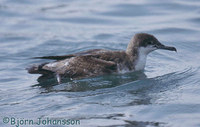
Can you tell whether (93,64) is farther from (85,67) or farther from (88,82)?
(88,82)

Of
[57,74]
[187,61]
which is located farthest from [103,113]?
[187,61]

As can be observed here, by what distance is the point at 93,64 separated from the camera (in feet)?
31.4

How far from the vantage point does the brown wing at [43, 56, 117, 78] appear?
376 inches

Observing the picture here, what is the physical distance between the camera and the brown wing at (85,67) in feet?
31.4

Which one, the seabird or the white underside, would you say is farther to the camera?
the white underside

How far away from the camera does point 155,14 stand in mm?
15062

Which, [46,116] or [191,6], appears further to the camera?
[191,6]

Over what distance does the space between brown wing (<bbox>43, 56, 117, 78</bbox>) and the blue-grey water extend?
0.54ft

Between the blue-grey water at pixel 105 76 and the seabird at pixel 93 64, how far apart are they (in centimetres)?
18

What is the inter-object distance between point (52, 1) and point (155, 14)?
3.77 meters

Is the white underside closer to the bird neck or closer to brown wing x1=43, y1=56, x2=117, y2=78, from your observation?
the bird neck

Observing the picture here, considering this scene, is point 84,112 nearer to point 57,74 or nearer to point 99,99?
point 99,99

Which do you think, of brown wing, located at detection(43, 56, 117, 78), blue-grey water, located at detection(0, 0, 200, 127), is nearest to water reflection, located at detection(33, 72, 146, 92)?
blue-grey water, located at detection(0, 0, 200, 127)

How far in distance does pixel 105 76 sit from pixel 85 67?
438mm
